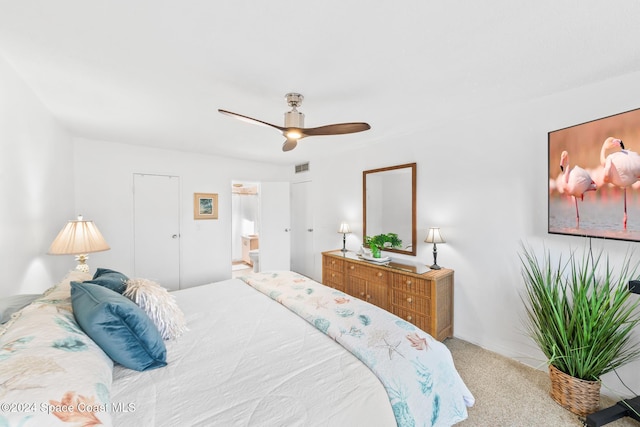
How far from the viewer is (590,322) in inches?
65.1

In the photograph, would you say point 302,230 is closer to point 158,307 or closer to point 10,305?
point 158,307

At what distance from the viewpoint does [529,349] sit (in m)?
2.28

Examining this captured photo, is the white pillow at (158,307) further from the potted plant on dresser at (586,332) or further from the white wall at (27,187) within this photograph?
the potted plant on dresser at (586,332)

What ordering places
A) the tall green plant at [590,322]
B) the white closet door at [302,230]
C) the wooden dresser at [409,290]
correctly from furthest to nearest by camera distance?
the white closet door at [302,230]
the wooden dresser at [409,290]
the tall green plant at [590,322]

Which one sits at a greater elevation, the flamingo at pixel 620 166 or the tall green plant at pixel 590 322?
the flamingo at pixel 620 166

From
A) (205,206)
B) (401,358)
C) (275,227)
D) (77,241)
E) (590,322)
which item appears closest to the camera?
(401,358)

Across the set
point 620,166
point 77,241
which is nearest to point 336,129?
point 620,166

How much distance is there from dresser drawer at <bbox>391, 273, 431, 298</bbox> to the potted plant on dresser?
835 millimetres

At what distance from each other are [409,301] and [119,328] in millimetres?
2425

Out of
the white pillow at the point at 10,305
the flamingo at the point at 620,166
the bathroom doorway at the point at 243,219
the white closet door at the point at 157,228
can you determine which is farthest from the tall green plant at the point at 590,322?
the bathroom doorway at the point at 243,219

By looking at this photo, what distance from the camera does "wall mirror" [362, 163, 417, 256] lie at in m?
3.15

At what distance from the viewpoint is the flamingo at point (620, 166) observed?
1704mm

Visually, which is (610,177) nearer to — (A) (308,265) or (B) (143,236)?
(A) (308,265)

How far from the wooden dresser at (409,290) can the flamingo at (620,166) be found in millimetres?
1407
